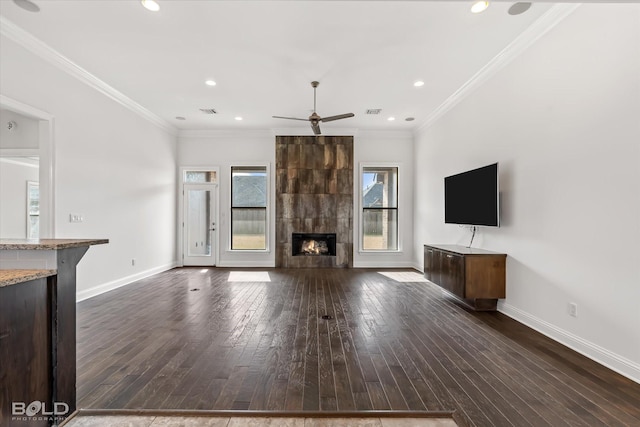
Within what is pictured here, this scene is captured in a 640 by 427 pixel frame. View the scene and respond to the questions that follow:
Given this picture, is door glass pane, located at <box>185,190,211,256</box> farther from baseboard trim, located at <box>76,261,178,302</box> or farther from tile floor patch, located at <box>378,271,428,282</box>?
tile floor patch, located at <box>378,271,428,282</box>

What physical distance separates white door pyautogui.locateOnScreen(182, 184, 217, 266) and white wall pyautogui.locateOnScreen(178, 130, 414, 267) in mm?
239

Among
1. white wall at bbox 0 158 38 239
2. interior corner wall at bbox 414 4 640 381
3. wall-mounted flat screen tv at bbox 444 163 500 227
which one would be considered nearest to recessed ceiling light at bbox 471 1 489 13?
interior corner wall at bbox 414 4 640 381

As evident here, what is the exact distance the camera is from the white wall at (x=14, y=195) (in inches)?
264

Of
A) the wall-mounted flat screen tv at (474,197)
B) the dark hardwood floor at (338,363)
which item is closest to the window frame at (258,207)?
the dark hardwood floor at (338,363)

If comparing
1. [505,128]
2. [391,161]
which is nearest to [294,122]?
[391,161]

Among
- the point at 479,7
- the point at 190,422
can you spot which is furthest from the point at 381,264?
the point at 190,422

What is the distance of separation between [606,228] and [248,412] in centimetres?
320

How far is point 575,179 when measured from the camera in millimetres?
2828

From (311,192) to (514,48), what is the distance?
15.4 feet

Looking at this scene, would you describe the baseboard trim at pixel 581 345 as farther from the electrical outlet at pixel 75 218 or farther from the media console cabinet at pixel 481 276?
the electrical outlet at pixel 75 218

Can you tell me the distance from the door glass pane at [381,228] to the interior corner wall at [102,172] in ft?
15.7

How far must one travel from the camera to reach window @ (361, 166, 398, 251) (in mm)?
7426

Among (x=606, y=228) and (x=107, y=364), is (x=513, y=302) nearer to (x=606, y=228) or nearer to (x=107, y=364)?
(x=606, y=228)

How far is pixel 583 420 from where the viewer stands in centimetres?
183
